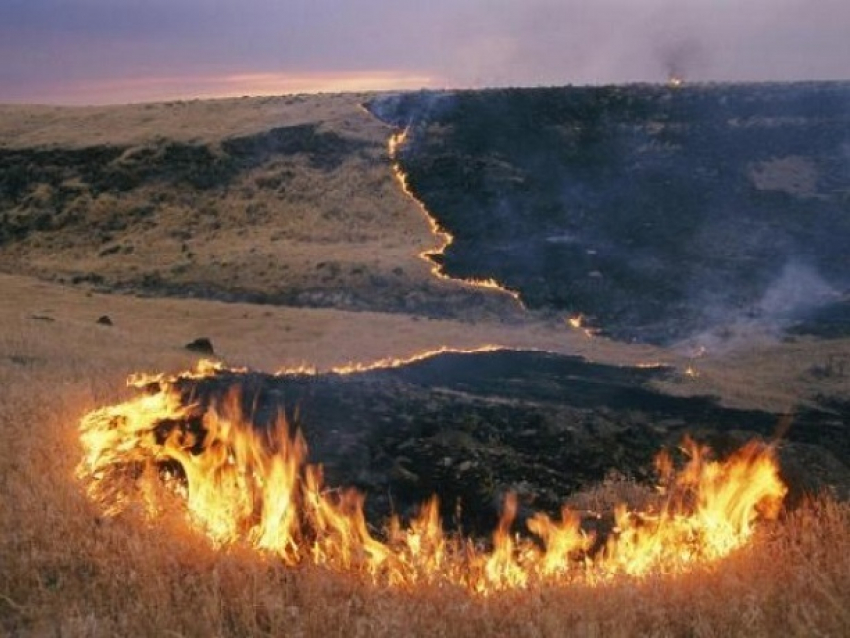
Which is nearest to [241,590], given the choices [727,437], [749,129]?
[727,437]

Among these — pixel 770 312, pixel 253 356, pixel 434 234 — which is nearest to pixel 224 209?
pixel 434 234

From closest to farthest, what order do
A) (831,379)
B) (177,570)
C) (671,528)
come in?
(177,570)
(671,528)
(831,379)

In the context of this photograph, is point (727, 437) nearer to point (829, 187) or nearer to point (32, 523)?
point (32, 523)

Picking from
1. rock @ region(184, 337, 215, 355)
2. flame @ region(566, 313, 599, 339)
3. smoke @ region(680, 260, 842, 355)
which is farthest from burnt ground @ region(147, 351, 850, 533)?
flame @ region(566, 313, 599, 339)

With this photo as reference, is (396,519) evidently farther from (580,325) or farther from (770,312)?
(770,312)

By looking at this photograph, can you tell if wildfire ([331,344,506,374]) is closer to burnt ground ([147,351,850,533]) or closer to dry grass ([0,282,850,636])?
burnt ground ([147,351,850,533])

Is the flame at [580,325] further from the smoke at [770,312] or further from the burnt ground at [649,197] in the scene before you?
the smoke at [770,312]

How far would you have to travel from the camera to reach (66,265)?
124 ft

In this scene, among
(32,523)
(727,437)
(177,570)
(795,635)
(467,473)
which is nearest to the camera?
(795,635)

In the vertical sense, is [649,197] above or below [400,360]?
above

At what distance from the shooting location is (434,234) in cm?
3862

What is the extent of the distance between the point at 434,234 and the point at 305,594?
32.7m

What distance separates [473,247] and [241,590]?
3068cm

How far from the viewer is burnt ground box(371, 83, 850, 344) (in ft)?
101
